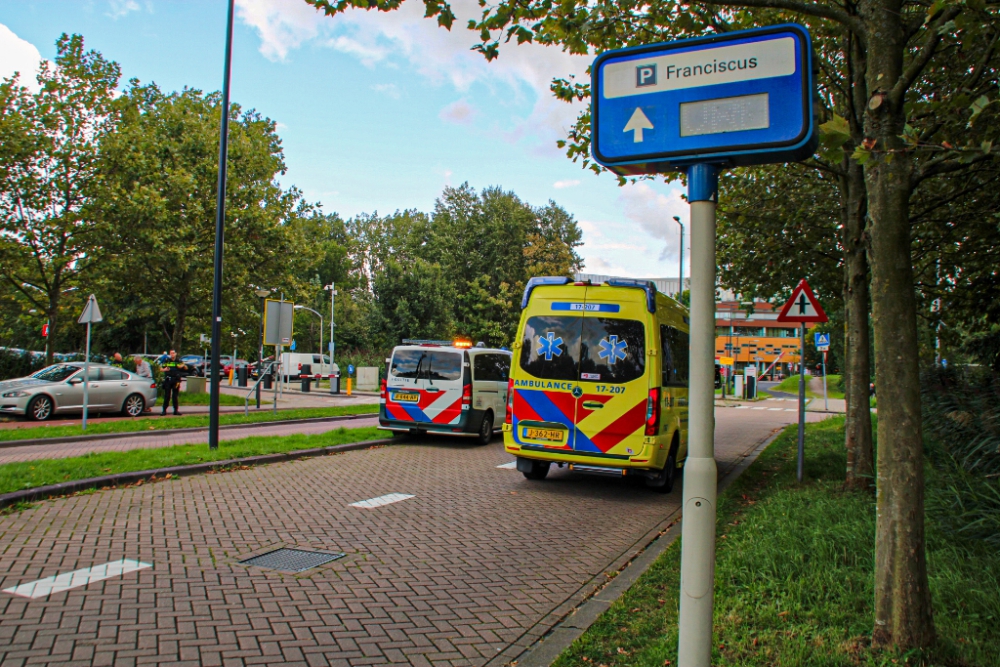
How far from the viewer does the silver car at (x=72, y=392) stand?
17781 millimetres

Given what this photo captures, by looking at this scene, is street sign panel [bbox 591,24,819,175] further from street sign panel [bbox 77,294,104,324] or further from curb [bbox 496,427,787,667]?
street sign panel [bbox 77,294,104,324]

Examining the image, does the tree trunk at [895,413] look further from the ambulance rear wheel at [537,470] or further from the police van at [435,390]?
the police van at [435,390]

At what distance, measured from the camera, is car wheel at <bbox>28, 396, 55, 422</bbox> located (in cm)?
1792

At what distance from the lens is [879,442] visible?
398 centimetres

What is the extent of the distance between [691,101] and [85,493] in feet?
27.5

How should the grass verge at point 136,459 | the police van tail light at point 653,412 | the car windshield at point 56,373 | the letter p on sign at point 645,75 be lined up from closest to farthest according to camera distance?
the letter p on sign at point 645,75, the grass verge at point 136,459, the police van tail light at point 653,412, the car windshield at point 56,373

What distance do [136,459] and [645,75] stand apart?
32.2 ft

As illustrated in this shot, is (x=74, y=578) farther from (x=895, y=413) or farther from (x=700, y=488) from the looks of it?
(x=895, y=413)

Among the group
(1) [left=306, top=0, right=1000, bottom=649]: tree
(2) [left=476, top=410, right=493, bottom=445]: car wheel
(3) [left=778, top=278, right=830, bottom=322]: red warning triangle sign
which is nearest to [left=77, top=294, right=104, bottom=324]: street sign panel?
(2) [left=476, top=410, right=493, bottom=445]: car wheel

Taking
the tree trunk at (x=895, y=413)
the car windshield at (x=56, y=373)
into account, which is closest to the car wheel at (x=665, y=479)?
the tree trunk at (x=895, y=413)

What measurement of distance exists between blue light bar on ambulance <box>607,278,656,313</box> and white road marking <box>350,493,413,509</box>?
151 inches

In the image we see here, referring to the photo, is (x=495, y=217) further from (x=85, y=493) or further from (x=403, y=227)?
(x=85, y=493)

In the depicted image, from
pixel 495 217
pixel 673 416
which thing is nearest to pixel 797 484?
pixel 673 416

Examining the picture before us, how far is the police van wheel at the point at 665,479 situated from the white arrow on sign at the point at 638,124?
7700mm
